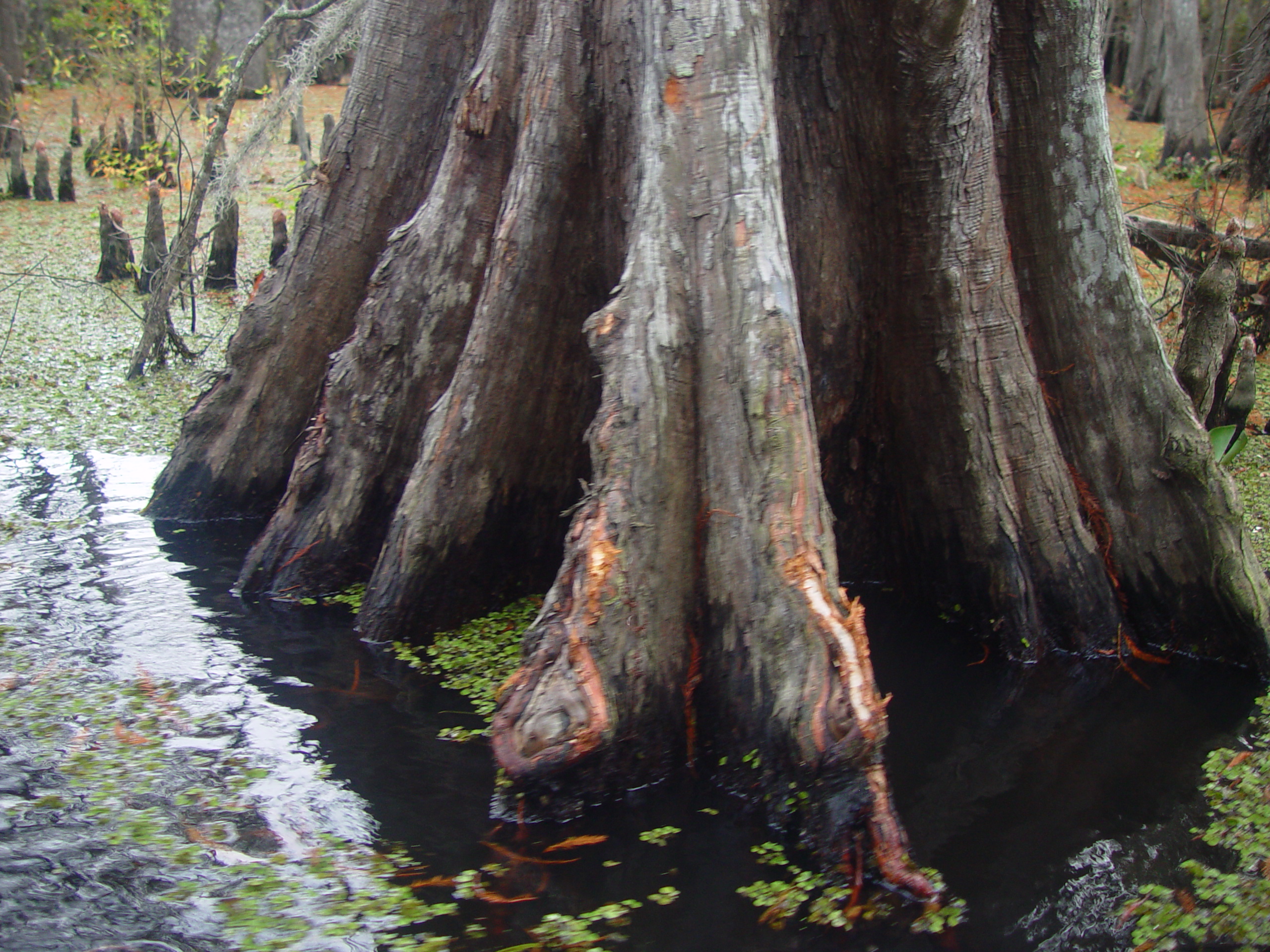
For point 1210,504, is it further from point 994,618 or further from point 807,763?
point 807,763

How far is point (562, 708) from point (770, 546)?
0.75 metres

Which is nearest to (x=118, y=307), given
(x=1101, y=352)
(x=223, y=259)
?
(x=223, y=259)

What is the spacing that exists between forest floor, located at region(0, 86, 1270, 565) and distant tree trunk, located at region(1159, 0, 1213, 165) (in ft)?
2.06

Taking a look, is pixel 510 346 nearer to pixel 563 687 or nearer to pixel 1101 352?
pixel 563 687

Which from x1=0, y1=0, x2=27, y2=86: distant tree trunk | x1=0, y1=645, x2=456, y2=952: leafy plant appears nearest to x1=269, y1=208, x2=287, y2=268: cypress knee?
x1=0, y1=645, x2=456, y2=952: leafy plant

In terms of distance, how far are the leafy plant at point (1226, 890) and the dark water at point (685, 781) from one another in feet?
0.21

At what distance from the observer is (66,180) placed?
14398 mm

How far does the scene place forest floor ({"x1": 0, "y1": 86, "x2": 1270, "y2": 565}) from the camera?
6461mm

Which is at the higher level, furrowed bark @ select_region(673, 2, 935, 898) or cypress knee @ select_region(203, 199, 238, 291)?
cypress knee @ select_region(203, 199, 238, 291)

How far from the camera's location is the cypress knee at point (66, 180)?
1426cm

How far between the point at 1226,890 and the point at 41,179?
16.3 metres

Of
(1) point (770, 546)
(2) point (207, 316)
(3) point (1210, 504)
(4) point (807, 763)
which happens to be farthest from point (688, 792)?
(2) point (207, 316)

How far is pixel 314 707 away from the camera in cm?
341

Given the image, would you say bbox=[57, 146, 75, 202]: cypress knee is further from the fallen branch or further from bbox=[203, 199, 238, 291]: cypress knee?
the fallen branch
